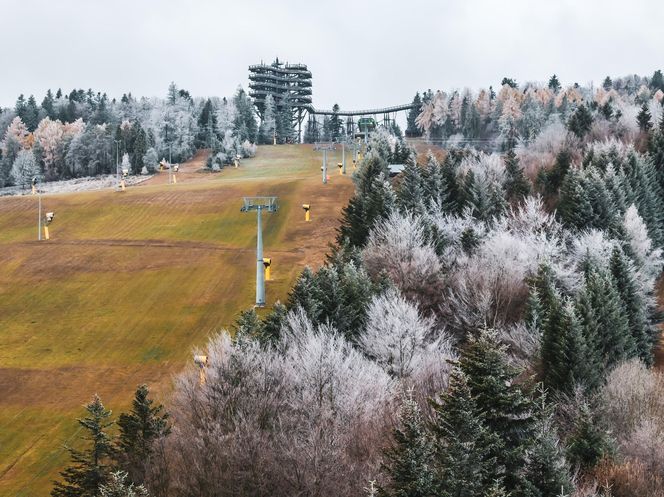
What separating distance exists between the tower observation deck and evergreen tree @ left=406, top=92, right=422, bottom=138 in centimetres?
2899

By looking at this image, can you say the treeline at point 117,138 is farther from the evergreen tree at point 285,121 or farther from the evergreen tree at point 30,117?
the evergreen tree at point 285,121

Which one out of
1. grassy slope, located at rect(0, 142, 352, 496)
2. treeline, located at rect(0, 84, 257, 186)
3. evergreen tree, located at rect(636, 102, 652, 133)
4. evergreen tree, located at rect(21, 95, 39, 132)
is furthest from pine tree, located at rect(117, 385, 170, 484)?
evergreen tree, located at rect(21, 95, 39, 132)

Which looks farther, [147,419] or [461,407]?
[147,419]

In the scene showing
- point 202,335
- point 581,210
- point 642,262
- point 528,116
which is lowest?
point 202,335

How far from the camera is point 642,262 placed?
47.4 meters

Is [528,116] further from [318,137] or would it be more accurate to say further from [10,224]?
[10,224]

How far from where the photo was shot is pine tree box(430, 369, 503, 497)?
17922mm

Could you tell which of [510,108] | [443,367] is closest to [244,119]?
[510,108]

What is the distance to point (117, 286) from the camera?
5169 cm

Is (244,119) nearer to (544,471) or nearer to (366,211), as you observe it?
(366,211)

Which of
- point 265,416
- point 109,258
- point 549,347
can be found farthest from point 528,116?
point 265,416

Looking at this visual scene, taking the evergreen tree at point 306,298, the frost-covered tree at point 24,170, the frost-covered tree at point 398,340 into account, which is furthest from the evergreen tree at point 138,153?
the frost-covered tree at point 398,340

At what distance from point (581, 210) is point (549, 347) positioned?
956 inches

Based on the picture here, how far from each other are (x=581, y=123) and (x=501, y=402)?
248 feet
